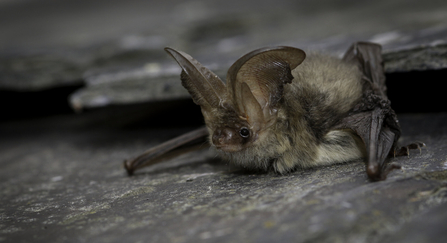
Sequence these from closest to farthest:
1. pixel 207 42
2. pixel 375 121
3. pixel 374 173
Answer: pixel 374 173, pixel 375 121, pixel 207 42

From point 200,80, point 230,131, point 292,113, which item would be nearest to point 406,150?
point 292,113

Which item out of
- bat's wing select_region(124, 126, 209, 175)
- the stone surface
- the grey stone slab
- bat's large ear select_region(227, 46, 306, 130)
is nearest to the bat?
bat's large ear select_region(227, 46, 306, 130)

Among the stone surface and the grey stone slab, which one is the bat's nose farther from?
the stone surface

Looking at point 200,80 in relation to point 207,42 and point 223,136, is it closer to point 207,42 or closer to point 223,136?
point 223,136

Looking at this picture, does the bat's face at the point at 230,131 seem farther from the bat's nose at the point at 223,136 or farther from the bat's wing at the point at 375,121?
the bat's wing at the point at 375,121

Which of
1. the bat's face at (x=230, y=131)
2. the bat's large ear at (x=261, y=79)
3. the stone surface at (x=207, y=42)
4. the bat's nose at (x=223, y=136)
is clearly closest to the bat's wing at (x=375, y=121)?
the stone surface at (x=207, y=42)

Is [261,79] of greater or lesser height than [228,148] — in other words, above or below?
above
